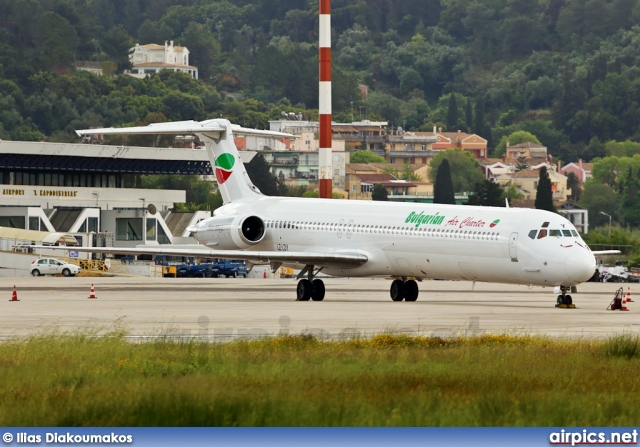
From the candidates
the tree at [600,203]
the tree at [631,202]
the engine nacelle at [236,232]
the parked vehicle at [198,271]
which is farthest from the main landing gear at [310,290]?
the tree at [600,203]

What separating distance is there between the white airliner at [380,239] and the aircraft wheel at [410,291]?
3cm

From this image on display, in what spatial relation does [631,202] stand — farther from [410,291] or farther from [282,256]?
[282,256]

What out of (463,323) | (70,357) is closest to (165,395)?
(70,357)

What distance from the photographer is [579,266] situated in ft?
114

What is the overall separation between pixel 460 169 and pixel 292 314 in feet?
506

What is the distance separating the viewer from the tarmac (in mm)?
27156

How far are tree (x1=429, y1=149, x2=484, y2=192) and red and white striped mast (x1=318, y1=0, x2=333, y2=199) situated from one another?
10046 centimetres

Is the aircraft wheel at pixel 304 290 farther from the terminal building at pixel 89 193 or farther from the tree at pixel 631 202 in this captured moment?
the tree at pixel 631 202

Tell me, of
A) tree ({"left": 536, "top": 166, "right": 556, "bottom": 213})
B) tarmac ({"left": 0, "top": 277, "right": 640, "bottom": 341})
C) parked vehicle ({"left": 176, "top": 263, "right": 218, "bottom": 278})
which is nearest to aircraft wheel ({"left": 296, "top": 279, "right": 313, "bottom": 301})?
tarmac ({"left": 0, "top": 277, "right": 640, "bottom": 341})

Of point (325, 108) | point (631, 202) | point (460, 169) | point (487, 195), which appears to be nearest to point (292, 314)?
point (325, 108)

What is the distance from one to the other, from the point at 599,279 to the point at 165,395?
5685 centimetres

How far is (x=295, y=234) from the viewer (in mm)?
42875

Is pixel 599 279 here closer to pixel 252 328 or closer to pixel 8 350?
pixel 252 328

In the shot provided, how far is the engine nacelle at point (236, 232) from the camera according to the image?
43.8 meters
